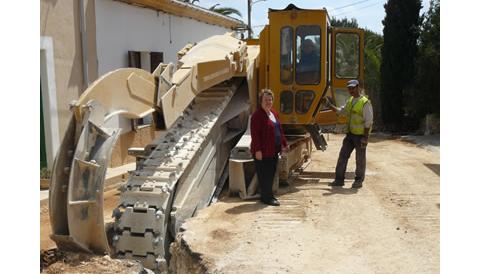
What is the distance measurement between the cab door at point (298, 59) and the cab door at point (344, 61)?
1.34 feet

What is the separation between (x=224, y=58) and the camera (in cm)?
756

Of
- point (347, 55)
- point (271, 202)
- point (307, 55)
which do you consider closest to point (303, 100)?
point (307, 55)

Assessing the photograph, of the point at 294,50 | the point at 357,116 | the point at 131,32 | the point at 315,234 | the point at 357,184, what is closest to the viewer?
the point at 315,234

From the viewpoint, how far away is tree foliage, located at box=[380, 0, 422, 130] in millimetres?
19297

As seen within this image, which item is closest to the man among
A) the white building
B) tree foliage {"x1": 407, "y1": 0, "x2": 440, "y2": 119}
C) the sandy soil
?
the sandy soil

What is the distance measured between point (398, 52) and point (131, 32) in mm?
10982

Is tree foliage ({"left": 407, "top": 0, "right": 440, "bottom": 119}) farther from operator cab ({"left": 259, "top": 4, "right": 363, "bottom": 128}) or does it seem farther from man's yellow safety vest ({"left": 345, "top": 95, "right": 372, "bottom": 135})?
man's yellow safety vest ({"left": 345, "top": 95, "right": 372, "bottom": 135})

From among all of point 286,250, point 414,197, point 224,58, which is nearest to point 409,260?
point 286,250

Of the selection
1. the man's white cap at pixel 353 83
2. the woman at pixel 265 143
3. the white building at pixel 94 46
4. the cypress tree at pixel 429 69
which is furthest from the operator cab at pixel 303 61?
the cypress tree at pixel 429 69

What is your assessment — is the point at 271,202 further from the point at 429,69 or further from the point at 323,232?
the point at 429,69

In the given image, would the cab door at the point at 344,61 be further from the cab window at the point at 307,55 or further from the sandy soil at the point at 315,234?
the sandy soil at the point at 315,234

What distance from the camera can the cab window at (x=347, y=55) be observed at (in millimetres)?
9078

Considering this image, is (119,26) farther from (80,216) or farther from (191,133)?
(80,216)

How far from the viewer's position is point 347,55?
9.23 m
